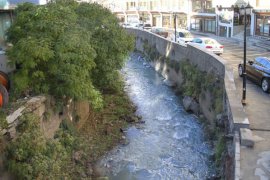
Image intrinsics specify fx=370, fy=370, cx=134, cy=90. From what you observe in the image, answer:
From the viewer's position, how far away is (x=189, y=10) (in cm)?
5741

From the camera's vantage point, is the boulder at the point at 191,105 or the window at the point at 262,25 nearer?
the boulder at the point at 191,105

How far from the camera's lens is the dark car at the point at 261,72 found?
1727cm

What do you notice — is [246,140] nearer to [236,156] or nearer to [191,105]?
[236,156]

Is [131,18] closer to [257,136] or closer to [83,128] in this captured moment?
[83,128]

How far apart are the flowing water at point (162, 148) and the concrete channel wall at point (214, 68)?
2.51 metres

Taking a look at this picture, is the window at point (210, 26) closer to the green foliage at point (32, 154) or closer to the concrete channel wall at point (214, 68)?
the concrete channel wall at point (214, 68)

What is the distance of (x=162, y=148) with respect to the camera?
17.2m

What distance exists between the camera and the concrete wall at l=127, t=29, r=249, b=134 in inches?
500

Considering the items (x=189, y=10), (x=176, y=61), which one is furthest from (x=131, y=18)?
(x=176, y=61)

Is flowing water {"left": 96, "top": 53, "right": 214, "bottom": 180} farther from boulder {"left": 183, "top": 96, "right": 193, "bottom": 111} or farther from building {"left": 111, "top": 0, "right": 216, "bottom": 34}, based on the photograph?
building {"left": 111, "top": 0, "right": 216, "bottom": 34}

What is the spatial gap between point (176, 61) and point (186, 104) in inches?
285

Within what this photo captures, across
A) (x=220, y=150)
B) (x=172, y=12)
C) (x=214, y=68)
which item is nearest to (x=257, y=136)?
(x=220, y=150)

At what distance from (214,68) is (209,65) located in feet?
3.18

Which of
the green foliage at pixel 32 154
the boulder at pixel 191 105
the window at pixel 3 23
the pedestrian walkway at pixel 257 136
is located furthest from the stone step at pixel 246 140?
the window at pixel 3 23
